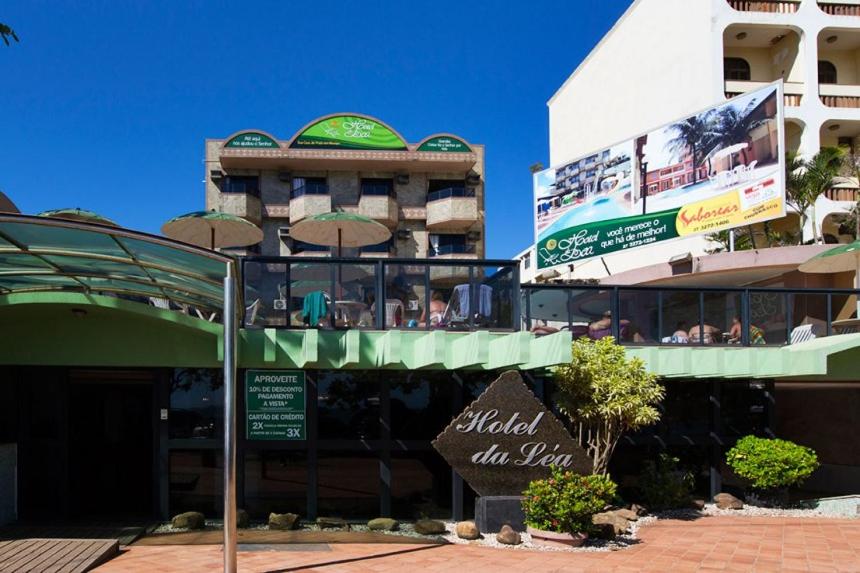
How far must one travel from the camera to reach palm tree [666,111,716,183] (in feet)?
64.7

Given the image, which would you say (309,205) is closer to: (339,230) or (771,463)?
(339,230)

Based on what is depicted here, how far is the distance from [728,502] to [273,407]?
7.85 meters

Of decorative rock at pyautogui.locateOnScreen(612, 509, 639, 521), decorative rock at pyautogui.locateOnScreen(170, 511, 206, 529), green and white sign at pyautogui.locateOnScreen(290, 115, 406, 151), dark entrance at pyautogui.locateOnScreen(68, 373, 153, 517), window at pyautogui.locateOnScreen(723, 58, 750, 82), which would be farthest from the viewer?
green and white sign at pyautogui.locateOnScreen(290, 115, 406, 151)

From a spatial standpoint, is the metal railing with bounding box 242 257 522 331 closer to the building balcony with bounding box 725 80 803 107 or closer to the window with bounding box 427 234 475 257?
the building balcony with bounding box 725 80 803 107

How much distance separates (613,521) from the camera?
34.6 feet

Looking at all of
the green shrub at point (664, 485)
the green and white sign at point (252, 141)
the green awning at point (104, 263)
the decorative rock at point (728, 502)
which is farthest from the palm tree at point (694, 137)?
the green and white sign at point (252, 141)

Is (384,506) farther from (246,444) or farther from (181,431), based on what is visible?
(181,431)

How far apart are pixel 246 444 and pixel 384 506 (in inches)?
90.2

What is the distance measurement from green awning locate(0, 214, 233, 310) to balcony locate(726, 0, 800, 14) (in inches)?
919

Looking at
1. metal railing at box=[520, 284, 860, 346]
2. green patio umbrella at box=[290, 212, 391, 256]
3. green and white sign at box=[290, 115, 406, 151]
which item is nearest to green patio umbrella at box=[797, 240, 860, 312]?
metal railing at box=[520, 284, 860, 346]

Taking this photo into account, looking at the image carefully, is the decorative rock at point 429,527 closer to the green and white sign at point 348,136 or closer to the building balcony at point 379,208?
the building balcony at point 379,208

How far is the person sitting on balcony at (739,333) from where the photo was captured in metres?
13.0

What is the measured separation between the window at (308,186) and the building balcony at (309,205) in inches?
12.1

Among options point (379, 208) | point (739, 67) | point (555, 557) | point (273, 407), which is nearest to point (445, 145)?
point (379, 208)
